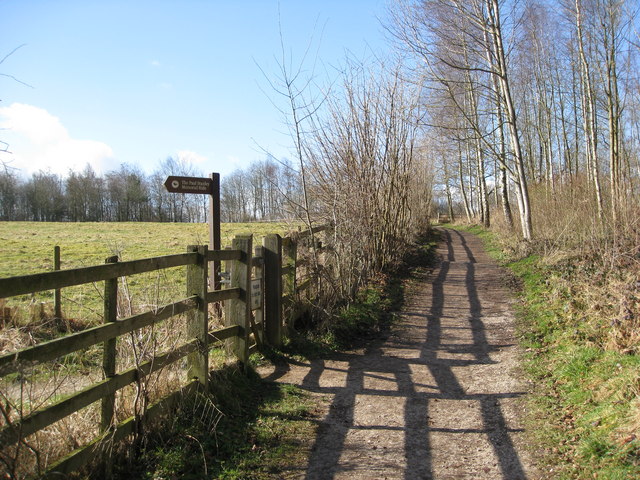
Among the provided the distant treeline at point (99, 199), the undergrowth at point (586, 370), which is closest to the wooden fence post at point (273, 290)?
the undergrowth at point (586, 370)

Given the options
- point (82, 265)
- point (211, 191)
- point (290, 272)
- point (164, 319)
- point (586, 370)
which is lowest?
point (586, 370)

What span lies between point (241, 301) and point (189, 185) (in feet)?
8.36

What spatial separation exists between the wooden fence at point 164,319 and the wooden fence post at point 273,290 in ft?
0.04

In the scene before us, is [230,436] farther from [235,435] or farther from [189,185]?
[189,185]

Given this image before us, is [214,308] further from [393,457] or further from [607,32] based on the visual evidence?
[607,32]

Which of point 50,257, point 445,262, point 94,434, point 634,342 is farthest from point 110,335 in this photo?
point 50,257

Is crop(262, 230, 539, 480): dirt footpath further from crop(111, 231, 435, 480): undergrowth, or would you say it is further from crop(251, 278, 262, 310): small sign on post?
crop(251, 278, 262, 310): small sign on post

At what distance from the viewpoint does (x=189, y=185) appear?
24.6 ft

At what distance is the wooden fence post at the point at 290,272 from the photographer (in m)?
7.23

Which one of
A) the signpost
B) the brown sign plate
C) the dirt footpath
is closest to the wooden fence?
the dirt footpath

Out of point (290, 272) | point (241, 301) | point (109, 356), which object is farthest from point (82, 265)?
point (109, 356)

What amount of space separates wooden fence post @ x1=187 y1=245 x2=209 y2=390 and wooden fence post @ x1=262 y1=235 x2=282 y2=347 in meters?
2.06

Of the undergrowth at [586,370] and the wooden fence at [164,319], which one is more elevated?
the wooden fence at [164,319]

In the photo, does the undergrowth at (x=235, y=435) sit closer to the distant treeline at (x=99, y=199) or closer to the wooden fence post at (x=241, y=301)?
the wooden fence post at (x=241, y=301)
